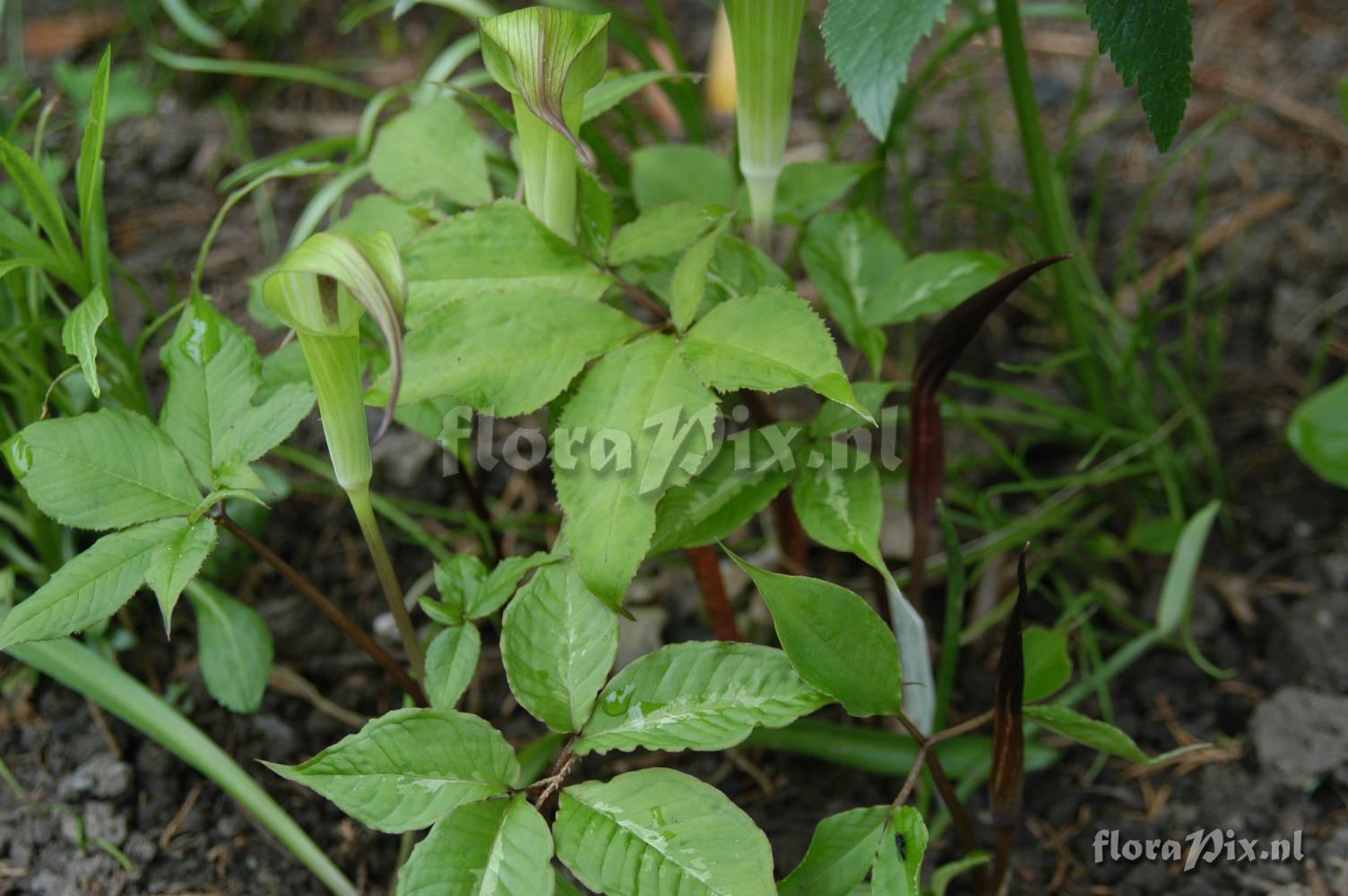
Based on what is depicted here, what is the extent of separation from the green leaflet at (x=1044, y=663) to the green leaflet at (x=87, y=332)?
3.26 ft

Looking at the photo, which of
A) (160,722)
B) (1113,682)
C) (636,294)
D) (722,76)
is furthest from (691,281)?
(722,76)

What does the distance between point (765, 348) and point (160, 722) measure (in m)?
0.85

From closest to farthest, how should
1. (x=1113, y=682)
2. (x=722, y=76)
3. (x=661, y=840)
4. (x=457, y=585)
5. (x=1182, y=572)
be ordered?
(x=661, y=840) → (x=457, y=585) → (x=1182, y=572) → (x=1113, y=682) → (x=722, y=76)

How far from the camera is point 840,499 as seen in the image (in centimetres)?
123

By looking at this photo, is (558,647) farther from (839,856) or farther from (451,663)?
(839,856)

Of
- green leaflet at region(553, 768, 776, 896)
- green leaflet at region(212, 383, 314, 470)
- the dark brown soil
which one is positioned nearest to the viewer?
green leaflet at region(553, 768, 776, 896)

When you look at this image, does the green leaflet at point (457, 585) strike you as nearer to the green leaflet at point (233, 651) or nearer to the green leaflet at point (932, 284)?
the green leaflet at point (233, 651)

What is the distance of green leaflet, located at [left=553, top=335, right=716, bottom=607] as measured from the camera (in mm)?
1071

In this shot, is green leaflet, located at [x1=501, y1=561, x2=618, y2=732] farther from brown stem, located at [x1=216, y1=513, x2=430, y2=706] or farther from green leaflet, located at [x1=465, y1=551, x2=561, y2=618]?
brown stem, located at [x1=216, y1=513, x2=430, y2=706]

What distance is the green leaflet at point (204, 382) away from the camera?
4.11 feet

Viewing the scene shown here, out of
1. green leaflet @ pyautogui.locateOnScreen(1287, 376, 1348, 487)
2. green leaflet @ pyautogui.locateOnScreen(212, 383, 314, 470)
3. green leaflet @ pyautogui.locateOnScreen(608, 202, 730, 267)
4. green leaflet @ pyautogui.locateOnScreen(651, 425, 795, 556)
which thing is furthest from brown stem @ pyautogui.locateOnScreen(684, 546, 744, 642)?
green leaflet @ pyautogui.locateOnScreen(1287, 376, 1348, 487)

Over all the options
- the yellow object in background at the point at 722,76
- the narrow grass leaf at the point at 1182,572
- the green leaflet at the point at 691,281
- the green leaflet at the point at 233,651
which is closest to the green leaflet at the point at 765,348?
the green leaflet at the point at 691,281

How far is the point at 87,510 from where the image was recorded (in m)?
1.20

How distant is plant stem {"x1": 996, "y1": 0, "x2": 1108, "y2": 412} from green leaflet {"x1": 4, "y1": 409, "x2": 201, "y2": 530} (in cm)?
99
